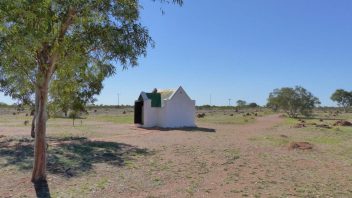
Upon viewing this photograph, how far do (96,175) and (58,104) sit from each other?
35.7ft

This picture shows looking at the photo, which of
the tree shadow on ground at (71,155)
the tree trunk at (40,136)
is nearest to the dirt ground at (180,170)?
the tree shadow on ground at (71,155)

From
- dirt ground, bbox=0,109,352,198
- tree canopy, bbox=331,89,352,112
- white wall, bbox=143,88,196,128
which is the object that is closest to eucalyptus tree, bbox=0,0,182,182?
dirt ground, bbox=0,109,352,198

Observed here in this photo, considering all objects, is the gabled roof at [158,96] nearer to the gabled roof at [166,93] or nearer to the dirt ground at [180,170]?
the gabled roof at [166,93]

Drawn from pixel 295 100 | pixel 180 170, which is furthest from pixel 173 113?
pixel 295 100

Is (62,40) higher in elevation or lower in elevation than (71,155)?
higher

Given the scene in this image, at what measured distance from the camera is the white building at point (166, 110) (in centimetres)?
3978

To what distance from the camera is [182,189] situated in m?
12.4

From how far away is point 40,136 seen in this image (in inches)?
498

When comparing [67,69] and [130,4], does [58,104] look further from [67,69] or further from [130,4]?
[130,4]

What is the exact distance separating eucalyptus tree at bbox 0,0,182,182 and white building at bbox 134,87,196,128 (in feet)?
88.0

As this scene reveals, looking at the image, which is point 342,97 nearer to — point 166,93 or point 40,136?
point 166,93

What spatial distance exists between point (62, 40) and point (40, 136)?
3049 millimetres

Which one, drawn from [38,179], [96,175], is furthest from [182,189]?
[38,179]

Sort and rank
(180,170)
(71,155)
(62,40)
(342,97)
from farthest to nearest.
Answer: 1. (342,97)
2. (71,155)
3. (180,170)
4. (62,40)
